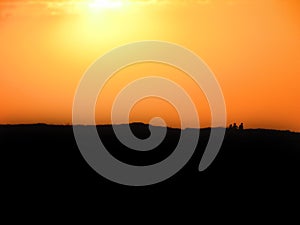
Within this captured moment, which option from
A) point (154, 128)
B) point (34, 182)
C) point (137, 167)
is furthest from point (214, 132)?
point (34, 182)

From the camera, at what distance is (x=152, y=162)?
45.7m

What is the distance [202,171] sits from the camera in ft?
137

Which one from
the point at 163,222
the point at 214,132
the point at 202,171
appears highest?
the point at 214,132

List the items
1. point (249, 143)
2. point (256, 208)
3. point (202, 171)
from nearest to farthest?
point (256, 208)
point (202, 171)
point (249, 143)

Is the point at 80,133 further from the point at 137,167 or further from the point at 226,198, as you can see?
the point at 226,198

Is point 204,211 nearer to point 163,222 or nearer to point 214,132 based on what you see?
point 163,222

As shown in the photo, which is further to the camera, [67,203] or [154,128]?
[154,128]

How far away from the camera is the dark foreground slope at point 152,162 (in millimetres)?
37188

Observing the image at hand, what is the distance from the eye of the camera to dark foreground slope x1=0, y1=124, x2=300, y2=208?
37188 mm

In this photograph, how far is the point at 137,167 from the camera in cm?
4403

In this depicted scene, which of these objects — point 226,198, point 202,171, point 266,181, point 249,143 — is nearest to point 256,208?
point 226,198

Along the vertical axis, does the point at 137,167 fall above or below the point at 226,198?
above

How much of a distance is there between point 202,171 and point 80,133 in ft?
51.4

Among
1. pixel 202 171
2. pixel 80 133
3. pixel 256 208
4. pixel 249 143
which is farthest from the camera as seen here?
pixel 80 133
